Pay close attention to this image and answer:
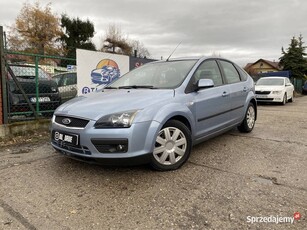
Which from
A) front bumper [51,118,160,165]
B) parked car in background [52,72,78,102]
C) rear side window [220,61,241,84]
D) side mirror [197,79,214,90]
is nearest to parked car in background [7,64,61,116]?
parked car in background [52,72,78,102]

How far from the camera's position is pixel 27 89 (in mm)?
6242

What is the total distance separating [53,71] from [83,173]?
473 centimetres

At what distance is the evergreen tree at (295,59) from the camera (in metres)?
32.0

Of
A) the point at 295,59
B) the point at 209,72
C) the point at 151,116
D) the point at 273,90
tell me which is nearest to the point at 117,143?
the point at 151,116

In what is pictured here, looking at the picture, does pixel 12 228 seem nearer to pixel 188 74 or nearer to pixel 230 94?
pixel 188 74

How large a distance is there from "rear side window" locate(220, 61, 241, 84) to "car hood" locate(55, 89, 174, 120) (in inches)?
69.4

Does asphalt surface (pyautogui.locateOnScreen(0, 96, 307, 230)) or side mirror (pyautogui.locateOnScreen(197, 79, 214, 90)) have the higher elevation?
side mirror (pyautogui.locateOnScreen(197, 79, 214, 90))

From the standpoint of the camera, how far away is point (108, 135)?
3.15m

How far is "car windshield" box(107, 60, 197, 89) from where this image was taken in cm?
417

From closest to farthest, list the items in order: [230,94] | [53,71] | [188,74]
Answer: [188,74], [230,94], [53,71]

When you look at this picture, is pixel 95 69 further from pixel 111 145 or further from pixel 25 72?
pixel 111 145

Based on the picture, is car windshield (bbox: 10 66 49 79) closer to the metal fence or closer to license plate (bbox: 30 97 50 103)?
the metal fence

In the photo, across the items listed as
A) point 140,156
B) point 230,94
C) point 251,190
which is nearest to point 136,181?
point 140,156

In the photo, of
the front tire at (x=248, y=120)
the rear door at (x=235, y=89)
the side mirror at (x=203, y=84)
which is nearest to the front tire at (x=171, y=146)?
the side mirror at (x=203, y=84)
